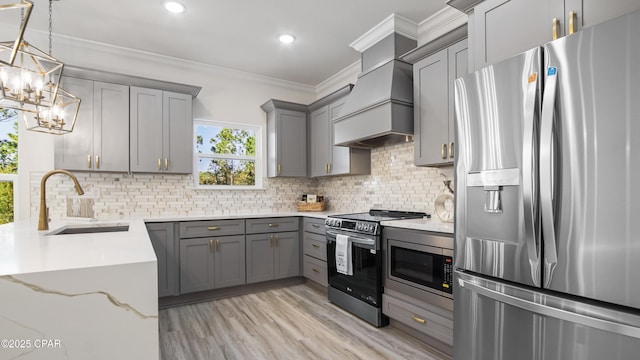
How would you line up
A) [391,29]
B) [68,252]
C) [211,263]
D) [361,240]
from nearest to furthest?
[68,252] < [361,240] < [391,29] < [211,263]

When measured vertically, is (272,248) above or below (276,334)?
above

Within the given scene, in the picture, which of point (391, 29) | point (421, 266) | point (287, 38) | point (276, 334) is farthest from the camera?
point (287, 38)

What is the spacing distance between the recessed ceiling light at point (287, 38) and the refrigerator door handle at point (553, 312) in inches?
112

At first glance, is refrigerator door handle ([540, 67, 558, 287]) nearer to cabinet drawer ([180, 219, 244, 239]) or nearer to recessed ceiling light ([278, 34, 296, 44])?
recessed ceiling light ([278, 34, 296, 44])

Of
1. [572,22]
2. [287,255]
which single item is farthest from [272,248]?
[572,22]

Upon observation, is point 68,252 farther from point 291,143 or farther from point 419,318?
point 291,143

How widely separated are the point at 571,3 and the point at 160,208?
4048 mm

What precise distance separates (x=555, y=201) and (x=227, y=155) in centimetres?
383

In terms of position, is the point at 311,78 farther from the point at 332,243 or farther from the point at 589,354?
the point at 589,354

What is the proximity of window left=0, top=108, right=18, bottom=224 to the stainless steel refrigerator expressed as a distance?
13.7 ft

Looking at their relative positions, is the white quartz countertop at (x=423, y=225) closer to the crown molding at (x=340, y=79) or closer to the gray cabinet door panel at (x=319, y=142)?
the gray cabinet door panel at (x=319, y=142)

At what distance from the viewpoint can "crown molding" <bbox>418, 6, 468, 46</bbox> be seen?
291 cm

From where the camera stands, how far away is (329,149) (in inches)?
167

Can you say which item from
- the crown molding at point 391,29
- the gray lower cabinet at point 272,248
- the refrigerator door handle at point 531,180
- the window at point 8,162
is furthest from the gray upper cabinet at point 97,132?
the refrigerator door handle at point 531,180
